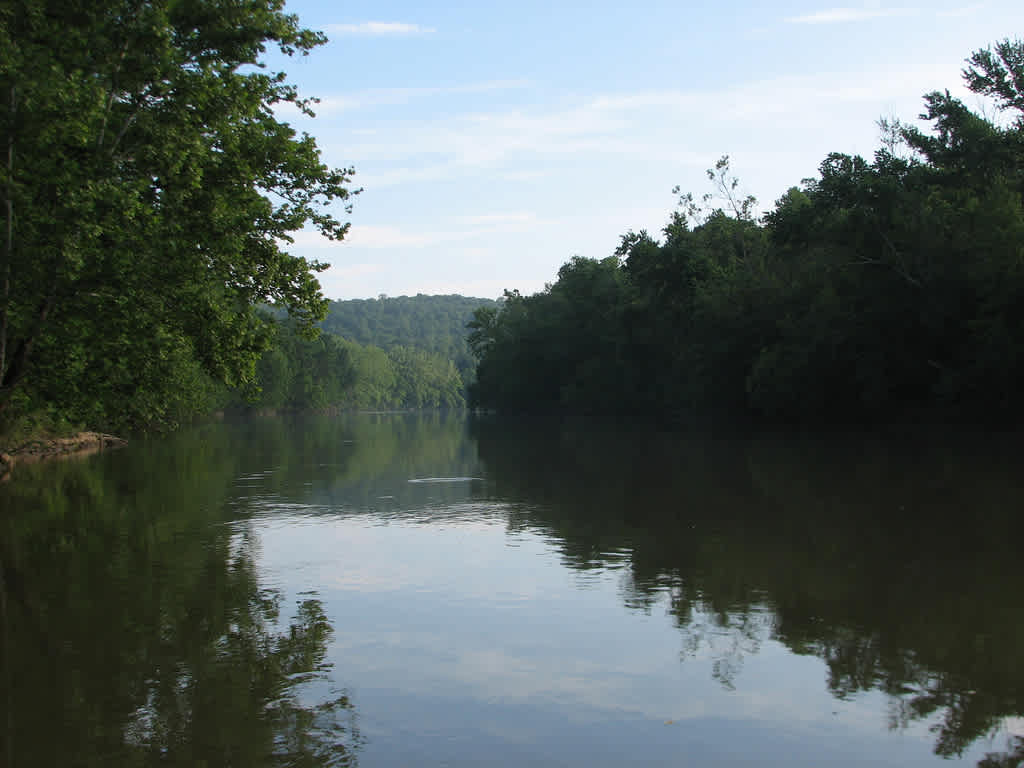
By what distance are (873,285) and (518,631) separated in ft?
140

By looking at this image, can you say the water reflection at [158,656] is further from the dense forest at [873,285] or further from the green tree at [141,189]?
the dense forest at [873,285]

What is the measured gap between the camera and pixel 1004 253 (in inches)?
1547

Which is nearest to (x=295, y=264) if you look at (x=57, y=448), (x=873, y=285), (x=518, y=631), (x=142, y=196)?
(x=142, y=196)

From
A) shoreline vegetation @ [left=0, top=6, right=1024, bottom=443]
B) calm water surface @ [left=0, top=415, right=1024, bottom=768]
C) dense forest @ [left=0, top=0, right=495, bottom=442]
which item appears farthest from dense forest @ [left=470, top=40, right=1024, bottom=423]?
dense forest @ [left=0, top=0, right=495, bottom=442]

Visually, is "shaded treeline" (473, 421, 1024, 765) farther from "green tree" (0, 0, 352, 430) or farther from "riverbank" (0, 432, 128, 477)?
"riverbank" (0, 432, 128, 477)

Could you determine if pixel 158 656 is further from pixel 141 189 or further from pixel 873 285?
pixel 873 285

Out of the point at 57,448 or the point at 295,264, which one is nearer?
the point at 295,264

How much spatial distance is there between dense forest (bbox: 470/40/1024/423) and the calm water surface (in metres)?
25.1

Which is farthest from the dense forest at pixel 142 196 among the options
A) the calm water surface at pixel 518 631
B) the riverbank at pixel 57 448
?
the riverbank at pixel 57 448

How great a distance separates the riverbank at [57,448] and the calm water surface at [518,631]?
13.9 metres

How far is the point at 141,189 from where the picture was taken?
15.6 metres

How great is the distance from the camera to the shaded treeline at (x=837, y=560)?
299 inches

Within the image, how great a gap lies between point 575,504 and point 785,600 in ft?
31.4

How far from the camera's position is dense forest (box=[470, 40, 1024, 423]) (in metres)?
40.9
